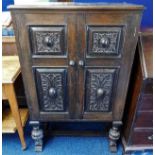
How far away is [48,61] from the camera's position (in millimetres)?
1060

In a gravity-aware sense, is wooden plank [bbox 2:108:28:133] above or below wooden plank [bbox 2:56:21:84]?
below

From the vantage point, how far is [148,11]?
145 cm

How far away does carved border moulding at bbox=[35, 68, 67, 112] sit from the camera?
109 cm

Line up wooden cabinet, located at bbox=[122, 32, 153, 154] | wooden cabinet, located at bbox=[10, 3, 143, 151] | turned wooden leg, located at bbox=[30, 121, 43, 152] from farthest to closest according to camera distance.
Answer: turned wooden leg, located at bbox=[30, 121, 43, 152] → wooden cabinet, located at bbox=[122, 32, 153, 154] → wooden cabinet, located at bbox=[10, 3, 143, 151]

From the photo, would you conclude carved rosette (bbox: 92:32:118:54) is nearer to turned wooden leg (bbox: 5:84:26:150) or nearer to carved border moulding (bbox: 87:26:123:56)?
carved border moulding (bbox: 87:26:123:56)

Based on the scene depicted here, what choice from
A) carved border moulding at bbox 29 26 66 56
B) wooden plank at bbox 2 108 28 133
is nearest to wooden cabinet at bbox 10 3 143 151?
carved border moulding at bbox 29 26 66 56

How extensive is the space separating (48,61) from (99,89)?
1.12 ft

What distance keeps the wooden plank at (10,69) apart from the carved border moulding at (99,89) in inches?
16.9

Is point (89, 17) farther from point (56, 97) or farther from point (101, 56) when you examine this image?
point (56, 97)

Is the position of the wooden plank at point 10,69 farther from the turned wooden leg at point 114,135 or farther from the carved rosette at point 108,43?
the turned wooden leg at point 114,135

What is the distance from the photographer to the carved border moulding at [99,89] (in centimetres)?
110

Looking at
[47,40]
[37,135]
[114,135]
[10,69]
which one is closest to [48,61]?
[47,40]

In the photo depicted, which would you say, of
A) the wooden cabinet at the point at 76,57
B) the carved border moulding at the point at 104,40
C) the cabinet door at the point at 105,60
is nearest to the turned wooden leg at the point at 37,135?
the wooden cabinet at the point at 76,57

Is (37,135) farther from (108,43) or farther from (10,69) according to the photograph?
(108,43)
